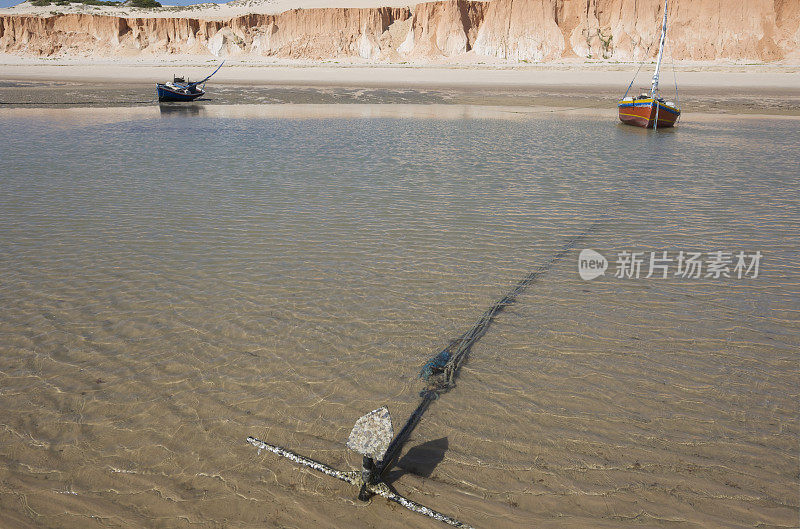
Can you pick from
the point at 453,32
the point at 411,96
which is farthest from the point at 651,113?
the point at 453,32

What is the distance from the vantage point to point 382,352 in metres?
5.04

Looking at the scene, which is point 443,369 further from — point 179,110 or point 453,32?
point 453,32

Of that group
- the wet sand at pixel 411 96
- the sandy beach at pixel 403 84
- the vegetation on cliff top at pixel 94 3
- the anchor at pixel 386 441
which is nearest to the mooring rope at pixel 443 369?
the anchor at pixel 386 441

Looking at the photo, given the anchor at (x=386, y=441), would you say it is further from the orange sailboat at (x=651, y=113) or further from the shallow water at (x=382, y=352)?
the orange sailboat at (x=651, y=113)

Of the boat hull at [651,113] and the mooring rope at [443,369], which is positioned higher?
the boat hull at [651,113]

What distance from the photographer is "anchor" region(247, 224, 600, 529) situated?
10.6ft

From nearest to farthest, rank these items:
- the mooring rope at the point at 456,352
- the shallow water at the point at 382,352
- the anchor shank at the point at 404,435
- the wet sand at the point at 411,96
Result: the shallow water at the point at 382,352 < the anchor shank at the point at 404,435 < the mooring rope at the point at 456,352 < the wet sand at the point at 411,96

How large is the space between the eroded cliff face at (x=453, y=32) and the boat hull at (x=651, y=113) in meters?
40.8

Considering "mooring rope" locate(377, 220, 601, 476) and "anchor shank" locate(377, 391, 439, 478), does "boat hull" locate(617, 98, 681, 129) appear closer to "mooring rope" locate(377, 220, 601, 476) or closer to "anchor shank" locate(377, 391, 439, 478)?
"mooring rope" locate(377, 220, 601, 476)

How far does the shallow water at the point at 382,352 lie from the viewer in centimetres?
347

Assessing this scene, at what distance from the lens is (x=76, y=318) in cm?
559

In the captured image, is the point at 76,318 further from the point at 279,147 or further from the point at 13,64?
the point at 13,64

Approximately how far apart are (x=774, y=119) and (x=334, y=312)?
29.2 meters

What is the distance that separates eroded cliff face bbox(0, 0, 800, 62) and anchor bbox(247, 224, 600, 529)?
2487 inches
